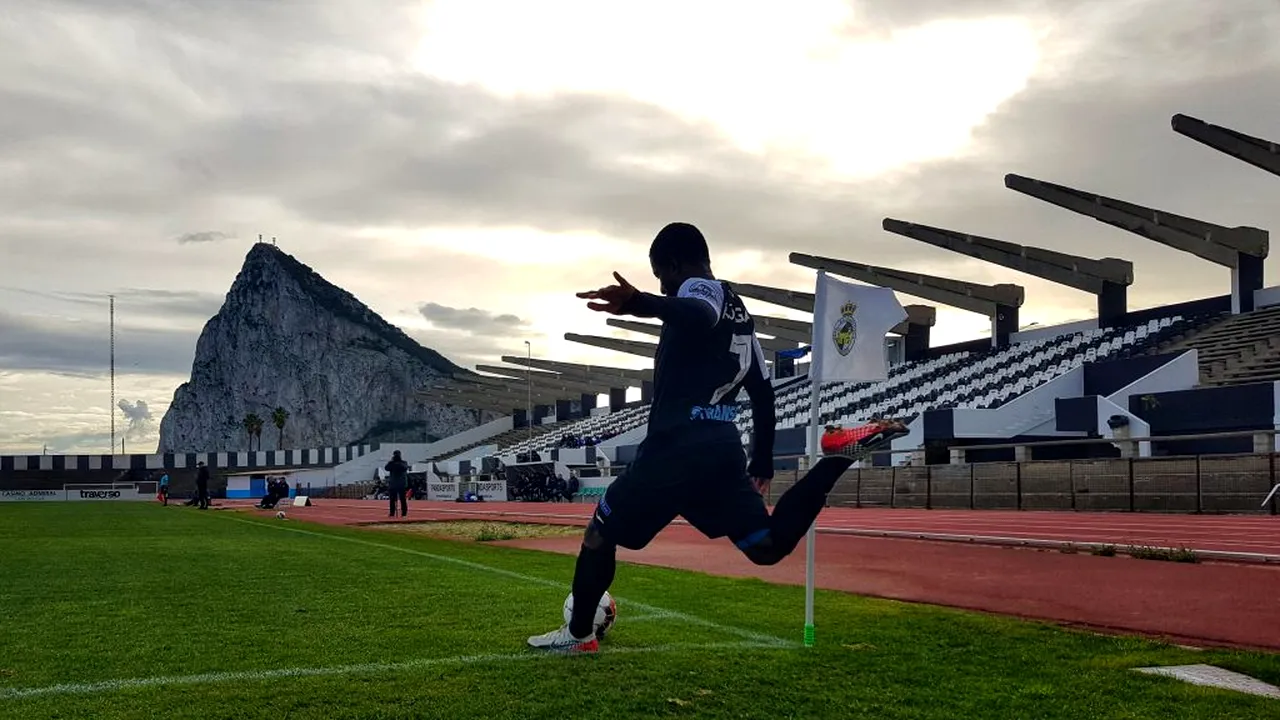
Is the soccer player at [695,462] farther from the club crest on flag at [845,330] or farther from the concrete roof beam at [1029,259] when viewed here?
the concrete roof beam at [1029,259]

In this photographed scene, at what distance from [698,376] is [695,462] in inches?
16.7

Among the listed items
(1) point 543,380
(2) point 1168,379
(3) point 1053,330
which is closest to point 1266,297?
(2) point 1168,379

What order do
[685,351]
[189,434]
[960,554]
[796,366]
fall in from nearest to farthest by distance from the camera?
[685,351] → [960,554] → [796,366] → [189,434]

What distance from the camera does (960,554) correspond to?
42.7ft

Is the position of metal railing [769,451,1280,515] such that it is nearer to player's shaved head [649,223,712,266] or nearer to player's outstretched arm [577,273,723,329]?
player's shaved head [649,223,712,266]

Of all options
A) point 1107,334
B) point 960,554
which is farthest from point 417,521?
point 1107,334

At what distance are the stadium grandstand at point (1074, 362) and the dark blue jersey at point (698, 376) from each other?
12827mm

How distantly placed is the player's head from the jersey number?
15.1 inches

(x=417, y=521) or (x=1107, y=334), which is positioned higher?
(x=1107, y=334)

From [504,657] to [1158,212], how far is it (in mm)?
30719

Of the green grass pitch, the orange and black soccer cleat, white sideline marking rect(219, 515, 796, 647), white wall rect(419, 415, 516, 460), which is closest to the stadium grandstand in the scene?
white sideline marking rect(219, 515, 796, 647)

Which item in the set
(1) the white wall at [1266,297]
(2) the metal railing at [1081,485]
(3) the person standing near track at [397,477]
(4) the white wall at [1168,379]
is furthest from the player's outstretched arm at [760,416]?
(1) the white wall at [1266,297]

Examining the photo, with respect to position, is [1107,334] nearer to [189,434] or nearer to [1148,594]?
[1148,594]

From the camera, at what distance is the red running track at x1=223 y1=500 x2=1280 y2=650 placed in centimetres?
760
